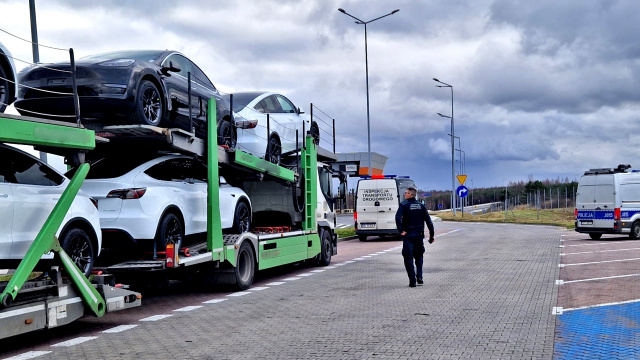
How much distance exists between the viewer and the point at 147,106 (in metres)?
10.0

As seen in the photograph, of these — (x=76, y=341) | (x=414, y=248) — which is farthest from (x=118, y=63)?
(x=414, y=248)

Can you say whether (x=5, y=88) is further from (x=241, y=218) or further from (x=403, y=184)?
(x=403, y=184)

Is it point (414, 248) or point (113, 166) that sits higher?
point (113, 166)

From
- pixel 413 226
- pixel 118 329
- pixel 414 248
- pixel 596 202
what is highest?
pixel 596 202

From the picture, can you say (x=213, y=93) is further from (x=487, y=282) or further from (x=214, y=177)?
(x=487, y=282)

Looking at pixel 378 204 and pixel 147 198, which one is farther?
pixel 378 204

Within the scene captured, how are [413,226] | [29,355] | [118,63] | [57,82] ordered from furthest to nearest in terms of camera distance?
[413,226]
[118,63]
[57,82]
[29,355]

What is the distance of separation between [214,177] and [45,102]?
3015mm

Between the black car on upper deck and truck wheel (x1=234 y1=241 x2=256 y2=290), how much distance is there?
8.54 feet

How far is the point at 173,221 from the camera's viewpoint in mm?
10477

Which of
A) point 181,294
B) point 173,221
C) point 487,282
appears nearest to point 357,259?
point 487,282

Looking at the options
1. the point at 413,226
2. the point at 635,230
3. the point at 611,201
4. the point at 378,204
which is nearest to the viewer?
the point at 413,226

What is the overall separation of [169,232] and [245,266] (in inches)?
112

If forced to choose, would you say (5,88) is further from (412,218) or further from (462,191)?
(462,191)
